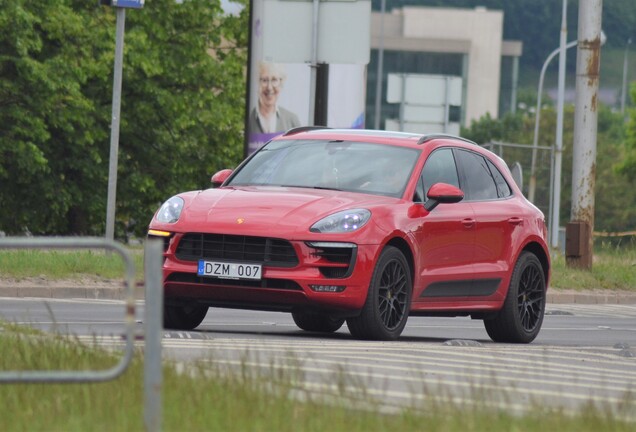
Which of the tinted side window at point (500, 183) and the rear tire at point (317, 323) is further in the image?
the tinted side window at point (500, 183)

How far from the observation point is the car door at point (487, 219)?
14.1 metres

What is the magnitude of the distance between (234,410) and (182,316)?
6.20 meters

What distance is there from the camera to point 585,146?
27.1 metres

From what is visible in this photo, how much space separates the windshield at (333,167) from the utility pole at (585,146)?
13.1 metres

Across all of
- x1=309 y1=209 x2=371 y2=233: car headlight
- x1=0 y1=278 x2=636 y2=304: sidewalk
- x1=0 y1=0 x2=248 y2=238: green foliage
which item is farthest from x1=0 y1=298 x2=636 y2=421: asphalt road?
x1=0 y1=0 x2=248 y2=238: green foliage

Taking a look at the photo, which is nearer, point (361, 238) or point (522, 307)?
point (361, 238)

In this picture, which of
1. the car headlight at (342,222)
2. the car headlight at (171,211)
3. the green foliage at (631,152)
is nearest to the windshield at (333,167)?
the car headlight at (342,222)

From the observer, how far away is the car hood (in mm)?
12461

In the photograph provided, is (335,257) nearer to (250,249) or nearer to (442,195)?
(250,249)

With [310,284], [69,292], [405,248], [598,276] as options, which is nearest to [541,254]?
[405,248]

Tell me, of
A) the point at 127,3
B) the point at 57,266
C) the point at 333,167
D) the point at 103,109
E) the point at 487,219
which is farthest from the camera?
the point at 103,109

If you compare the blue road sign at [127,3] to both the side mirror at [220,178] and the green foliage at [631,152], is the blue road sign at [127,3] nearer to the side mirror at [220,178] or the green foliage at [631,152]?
the side mirror at [220,178]

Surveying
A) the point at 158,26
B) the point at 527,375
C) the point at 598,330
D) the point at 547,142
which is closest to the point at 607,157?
the point at 547,142

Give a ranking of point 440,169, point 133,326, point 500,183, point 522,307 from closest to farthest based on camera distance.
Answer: point 133,326 → point 440,169 → point 522,307 → point 500,183
